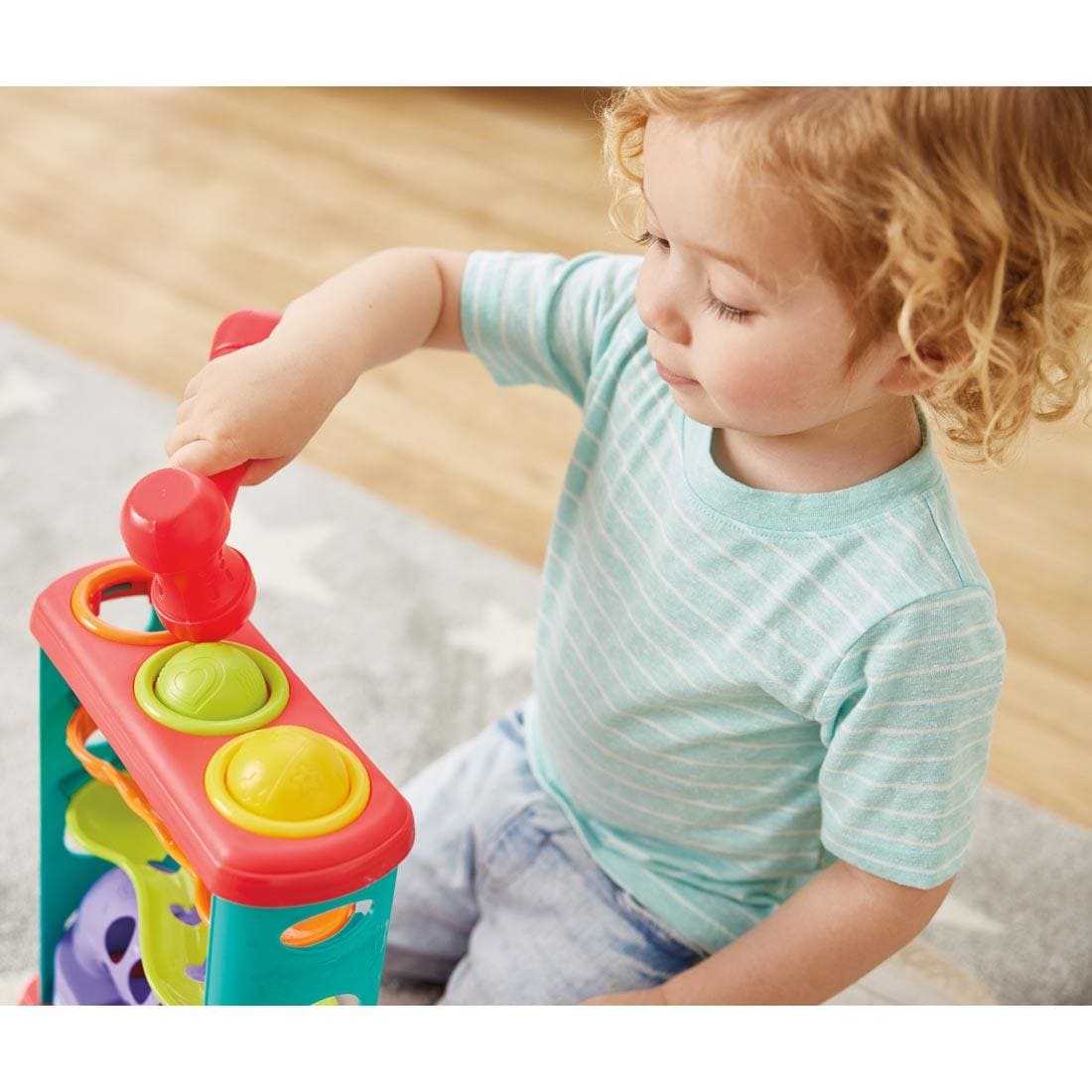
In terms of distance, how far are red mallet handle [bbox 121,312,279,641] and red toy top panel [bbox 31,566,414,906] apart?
0.06 feet

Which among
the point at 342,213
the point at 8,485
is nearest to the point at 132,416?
the point at 8,485

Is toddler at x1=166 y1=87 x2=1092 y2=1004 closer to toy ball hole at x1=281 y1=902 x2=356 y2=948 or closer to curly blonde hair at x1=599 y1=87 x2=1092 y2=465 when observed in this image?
curly blonde hair at x1=599 y1=87 x2=1092 y2=465

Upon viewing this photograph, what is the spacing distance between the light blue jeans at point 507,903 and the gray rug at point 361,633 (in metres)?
0.08

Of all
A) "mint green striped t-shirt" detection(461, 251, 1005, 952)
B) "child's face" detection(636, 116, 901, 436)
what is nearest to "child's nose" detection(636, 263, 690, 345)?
"child's face" detection(636, 116, 901, 436)

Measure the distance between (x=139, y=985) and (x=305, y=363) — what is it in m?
0.34

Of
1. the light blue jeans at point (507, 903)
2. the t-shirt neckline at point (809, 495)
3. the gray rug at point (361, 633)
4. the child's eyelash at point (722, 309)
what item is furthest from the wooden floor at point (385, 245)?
the child's eyelash at point (722, 309)

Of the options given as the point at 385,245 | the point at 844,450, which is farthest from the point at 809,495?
the point at 385,245

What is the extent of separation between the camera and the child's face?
536 millimetres

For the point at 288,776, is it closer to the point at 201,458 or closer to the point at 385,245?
the point at 201,458

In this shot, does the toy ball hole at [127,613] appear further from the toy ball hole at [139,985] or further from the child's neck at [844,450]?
the child's neck at [844,450]

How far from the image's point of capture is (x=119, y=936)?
0.76m
